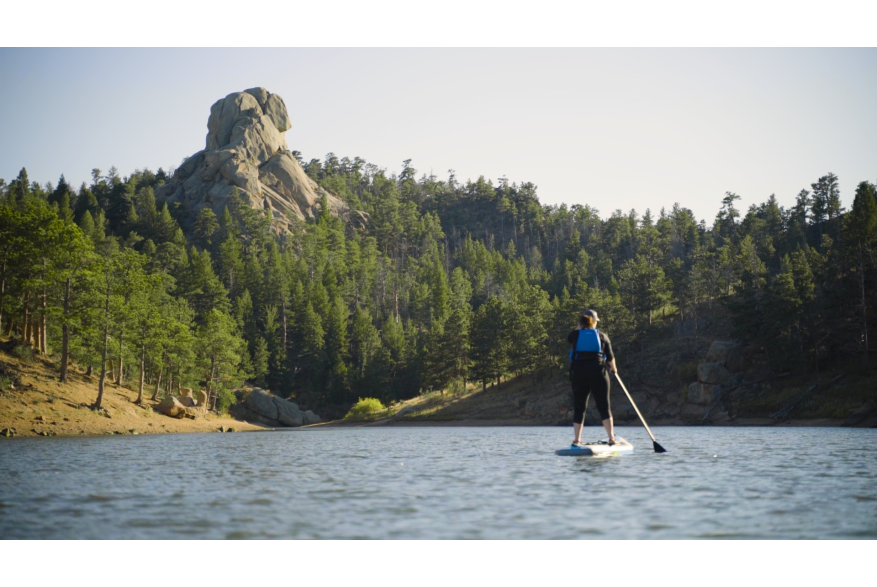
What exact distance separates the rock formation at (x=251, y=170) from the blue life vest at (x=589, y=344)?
143 m

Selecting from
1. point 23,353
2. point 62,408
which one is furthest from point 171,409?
point 62,408

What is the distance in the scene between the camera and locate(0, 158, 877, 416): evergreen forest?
52.4 m

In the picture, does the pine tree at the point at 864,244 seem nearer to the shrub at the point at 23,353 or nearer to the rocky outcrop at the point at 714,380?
the rocky outcrop at the point at 714,380

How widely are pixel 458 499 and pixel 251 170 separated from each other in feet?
528

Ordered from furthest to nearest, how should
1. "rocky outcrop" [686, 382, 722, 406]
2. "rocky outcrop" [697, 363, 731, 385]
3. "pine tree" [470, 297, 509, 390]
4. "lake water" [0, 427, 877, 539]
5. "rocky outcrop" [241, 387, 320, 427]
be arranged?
"pine tree" [470, 297, 509, 390] → "rocky outcrop" [241, 387, 320, 427] → "rocky outcrop" [697, 363, 731, 385] → "rocky outcrop" [686, 382, 722, 406] → "lake water" [0, 427, 877, 539]

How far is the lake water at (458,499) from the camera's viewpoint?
7.99 m

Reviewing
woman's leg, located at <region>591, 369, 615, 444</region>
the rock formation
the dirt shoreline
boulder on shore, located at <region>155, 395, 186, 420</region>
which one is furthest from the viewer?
the rock formation

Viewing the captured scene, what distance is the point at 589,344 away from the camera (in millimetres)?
16797

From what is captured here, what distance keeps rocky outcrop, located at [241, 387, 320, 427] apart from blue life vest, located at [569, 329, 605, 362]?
2896 inches

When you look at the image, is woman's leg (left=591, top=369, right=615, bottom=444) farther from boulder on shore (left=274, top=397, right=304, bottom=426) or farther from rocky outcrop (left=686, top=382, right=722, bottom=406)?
boulder on shore (left=274, top=397, right=304, bottom=426)

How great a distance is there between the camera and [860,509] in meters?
8.96

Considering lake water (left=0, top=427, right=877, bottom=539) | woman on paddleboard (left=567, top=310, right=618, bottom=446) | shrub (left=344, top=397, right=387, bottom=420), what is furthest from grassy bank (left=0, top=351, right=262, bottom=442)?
woman on paddleboard (left=567, top=310, right=618, bottom=446)

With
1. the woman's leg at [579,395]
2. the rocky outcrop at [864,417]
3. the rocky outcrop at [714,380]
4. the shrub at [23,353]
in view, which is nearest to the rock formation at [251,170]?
the rocky outcrop at [714,380]

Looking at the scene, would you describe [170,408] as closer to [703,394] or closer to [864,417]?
[703,394]
